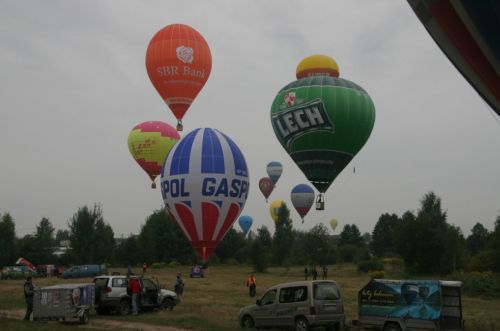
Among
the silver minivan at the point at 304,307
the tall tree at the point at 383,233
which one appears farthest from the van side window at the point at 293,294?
the tall tree at the point at 383,233

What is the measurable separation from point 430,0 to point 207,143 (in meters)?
16.5

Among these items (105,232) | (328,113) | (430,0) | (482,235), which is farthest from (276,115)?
(482,235)

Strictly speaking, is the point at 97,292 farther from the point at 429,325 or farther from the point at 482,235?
the point at 482,235

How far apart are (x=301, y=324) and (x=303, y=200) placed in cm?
5605

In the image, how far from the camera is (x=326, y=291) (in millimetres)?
17812

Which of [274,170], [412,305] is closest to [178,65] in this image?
[412,305]

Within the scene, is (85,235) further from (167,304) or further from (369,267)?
(167,304)

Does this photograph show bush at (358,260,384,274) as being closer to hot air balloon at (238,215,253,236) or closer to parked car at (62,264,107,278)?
parked car at (62,264,107,278)

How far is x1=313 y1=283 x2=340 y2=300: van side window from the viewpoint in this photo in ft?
57.9

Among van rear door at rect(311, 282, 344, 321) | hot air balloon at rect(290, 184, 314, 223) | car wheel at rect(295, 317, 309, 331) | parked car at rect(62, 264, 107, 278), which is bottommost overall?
car wheel at rect(295, 317, 309, 331)

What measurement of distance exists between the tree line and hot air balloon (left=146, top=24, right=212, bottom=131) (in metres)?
26.4

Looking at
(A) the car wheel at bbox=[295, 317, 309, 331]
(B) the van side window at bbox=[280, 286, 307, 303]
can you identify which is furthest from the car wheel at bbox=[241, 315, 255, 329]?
(A) the car wheel at bbox=[295, 317, 309, 331]

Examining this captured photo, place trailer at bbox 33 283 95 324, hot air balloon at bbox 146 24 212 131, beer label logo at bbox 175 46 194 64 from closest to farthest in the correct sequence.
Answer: trailer at bbox 33 283 95 324 → beer label logo at bbox 175 46 194 64 → hot air balloon at bbox 146 24 212 131

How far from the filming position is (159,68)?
3934 centimetres
